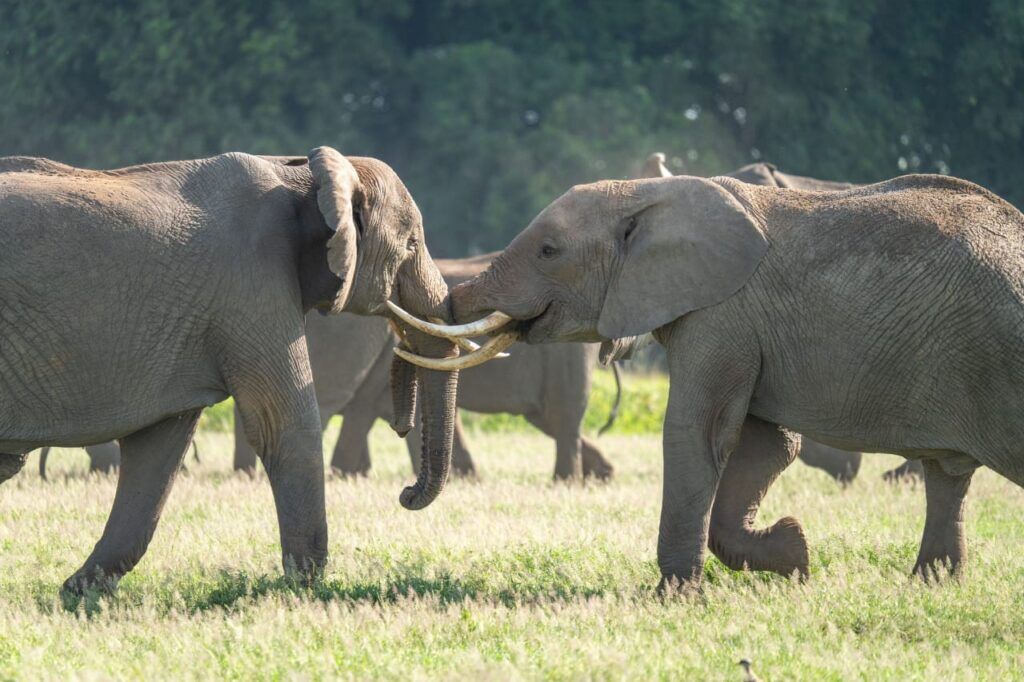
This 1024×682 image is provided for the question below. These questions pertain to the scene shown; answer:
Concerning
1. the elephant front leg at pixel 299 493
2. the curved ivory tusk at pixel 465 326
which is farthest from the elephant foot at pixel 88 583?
the curved ivory tusk at pixel 465 326

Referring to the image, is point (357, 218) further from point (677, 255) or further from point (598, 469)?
point (598, 469)

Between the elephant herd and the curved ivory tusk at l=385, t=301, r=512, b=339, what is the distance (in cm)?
2

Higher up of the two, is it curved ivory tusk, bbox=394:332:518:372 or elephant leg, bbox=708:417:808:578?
curved ivory tusk, bbox=394:332:518:372

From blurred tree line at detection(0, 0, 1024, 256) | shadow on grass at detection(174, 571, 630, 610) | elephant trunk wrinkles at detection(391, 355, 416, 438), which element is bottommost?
blurred tree line at detection(0, 0, 1024, 256)

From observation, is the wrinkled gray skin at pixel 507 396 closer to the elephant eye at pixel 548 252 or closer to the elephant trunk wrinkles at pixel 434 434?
the elephant trunk wrinkles at pixel 434 434

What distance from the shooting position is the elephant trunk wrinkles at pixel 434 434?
8750 millimetres

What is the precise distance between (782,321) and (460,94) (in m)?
27.5

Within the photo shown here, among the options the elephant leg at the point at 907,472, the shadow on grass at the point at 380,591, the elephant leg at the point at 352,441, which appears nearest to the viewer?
the shadow on grass at the point at 380,591

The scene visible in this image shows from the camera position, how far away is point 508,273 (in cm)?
836

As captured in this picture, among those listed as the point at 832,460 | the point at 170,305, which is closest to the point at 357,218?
the point at 170,305

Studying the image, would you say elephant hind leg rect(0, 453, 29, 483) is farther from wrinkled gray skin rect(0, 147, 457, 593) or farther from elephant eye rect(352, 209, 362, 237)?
elephant eye rect(352, 209, 362, 237)

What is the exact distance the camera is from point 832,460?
1368cm

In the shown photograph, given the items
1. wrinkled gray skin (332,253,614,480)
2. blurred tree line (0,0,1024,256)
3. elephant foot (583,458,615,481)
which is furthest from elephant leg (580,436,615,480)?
blurred tree line (0,0,1024,256)

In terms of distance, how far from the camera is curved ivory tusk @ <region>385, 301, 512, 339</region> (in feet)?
27.4
